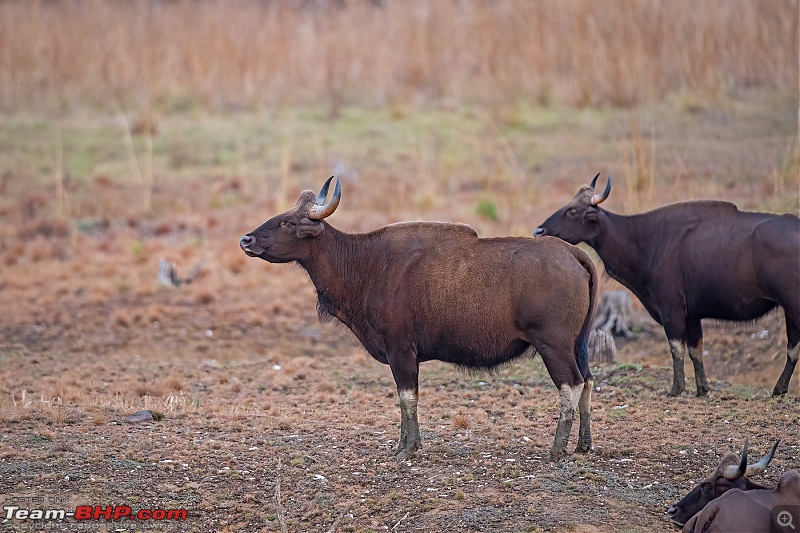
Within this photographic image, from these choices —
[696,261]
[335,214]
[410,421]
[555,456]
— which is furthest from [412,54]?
[555,456]

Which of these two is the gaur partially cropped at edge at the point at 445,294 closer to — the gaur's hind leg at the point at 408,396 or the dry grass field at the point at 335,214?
the gaur's hind leg at the point at 408,396

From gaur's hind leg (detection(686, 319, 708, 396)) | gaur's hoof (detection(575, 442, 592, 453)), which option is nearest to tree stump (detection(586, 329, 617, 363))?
gaur's hind leg (detection(686, 319, 708, 396))

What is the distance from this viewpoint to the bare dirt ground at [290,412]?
7.64 meters

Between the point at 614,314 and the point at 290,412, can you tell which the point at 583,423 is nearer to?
the point at 290,412

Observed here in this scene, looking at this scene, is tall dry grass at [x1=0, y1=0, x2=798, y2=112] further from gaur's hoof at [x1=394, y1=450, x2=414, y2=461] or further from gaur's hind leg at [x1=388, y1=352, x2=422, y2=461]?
gaur's hoof at [x1=394, y1=450, x2=414, y2=461]

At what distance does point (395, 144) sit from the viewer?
20.6 m

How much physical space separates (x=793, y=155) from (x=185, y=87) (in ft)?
42.4

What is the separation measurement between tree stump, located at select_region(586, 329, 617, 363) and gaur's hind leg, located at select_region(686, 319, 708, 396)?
4.25 feet

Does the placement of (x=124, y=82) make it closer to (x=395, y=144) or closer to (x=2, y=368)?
(x=395, y=144)

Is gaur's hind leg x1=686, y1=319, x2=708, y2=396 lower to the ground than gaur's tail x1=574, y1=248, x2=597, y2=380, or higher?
lower

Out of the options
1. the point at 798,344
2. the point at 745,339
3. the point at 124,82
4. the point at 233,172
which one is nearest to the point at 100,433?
the point at 798,344

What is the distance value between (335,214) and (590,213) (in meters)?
6.83

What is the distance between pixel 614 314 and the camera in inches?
496

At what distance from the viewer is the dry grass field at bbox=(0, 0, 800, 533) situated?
8078 millimetres
